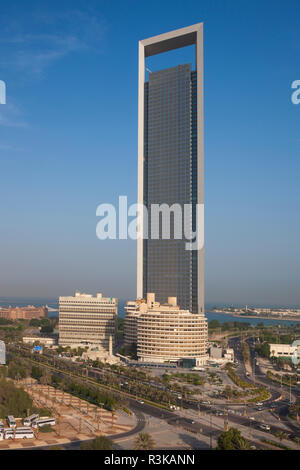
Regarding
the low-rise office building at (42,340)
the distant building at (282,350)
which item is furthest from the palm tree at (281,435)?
the low-rise office building at (42,340)

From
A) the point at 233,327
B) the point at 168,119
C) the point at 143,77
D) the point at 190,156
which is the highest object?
the point at 143,77

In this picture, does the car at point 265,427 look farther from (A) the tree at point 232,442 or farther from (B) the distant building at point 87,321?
(B) the distant building at point 87,321

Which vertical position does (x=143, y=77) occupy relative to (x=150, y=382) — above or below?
above

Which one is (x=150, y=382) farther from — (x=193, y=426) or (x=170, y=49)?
(x=170, y=49)

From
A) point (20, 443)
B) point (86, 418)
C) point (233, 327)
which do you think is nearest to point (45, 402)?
point (86, 418)

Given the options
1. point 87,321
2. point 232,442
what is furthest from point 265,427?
point 87,321

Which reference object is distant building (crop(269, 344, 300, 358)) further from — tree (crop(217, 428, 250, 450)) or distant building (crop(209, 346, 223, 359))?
tree (crop(217, 428, 250, 450))

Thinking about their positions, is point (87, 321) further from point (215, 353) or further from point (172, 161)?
point (172, 161)

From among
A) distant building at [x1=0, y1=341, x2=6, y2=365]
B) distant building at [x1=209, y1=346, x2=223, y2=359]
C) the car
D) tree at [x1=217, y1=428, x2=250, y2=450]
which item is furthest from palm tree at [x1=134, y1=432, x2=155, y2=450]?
distant building at [x1=209, y1=346, x2=223, y2=359]
